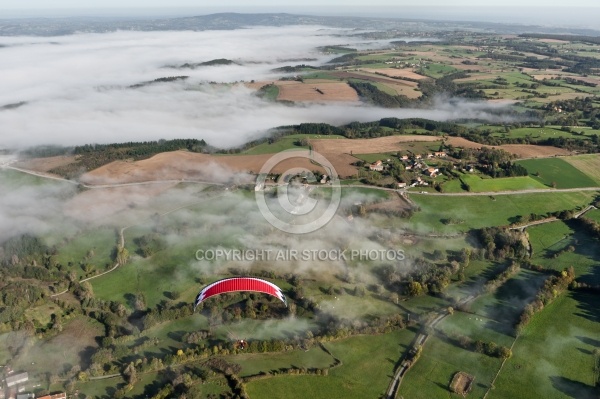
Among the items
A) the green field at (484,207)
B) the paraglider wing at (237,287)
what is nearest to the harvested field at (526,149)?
the green field at (484,207)

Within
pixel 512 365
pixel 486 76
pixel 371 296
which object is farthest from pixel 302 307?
pixel 486 76

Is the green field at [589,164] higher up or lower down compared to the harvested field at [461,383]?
higher up

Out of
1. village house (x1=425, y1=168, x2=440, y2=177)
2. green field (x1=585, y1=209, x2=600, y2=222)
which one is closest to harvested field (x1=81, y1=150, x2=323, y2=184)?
village house (x1=425, y1=168, x2=440, y2=177)

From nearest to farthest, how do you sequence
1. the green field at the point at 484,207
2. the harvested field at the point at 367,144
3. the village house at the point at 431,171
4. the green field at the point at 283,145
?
the green field at the point at 484,207 < the village house at the point at 431,171 < the harvested field at the point at 367,144 < the green field at the point at 283,145

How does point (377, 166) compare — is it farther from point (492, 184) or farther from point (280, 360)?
point (280, 360)

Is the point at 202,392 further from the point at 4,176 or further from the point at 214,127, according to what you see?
the point at 214,127

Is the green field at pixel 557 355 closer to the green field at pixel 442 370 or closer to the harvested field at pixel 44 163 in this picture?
the green field at pixel 442 370
